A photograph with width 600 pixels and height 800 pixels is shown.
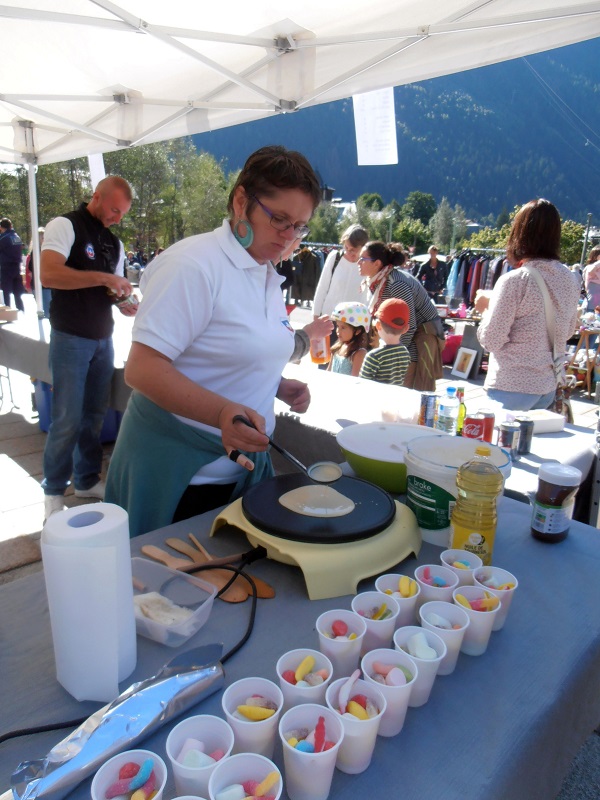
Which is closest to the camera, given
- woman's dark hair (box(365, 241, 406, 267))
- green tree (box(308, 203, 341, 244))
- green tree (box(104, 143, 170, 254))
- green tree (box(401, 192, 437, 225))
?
woman's dark hair (box(365, 241, 406, 267))

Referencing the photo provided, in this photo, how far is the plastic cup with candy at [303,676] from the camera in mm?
626

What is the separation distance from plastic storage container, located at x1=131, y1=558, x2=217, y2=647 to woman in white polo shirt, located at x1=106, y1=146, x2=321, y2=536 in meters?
0.26

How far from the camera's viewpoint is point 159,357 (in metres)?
1.13

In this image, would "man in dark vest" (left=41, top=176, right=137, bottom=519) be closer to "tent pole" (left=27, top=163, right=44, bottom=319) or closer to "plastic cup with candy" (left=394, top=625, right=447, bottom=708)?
"tent pole" (left=27, top=163, right=44, bottom=319)

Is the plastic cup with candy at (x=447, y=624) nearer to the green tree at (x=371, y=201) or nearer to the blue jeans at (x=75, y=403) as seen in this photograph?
the blue jeans at (x=75, y=403)

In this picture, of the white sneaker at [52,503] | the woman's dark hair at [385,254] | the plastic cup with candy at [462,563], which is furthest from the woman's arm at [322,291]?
the plastic cup with candy at [462,563]

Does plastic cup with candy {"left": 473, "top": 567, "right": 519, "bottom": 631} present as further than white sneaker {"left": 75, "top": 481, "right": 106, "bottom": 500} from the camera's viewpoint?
No

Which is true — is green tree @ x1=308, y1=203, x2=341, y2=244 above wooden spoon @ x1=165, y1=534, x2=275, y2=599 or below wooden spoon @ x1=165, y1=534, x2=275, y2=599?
above

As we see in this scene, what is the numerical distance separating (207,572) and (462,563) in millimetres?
458

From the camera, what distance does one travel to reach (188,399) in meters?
1.09

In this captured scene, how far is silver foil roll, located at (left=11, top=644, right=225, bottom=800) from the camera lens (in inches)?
21.5

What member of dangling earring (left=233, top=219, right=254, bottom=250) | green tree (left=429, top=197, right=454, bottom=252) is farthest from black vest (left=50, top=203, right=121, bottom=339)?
green tree (left=429, top=197, right=454, bottom=252)

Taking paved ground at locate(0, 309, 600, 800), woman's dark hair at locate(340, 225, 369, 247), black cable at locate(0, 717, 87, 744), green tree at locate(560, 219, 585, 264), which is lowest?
paved ground at locate(0, 309, 600, 800)

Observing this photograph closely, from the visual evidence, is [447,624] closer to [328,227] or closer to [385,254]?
[385,254]
